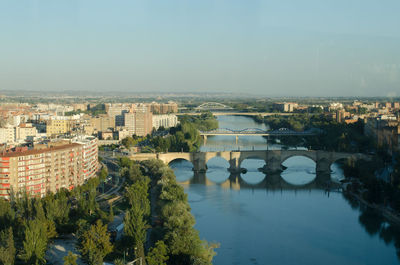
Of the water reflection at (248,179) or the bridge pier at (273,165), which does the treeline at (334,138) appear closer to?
the bridge pier at (273,165)

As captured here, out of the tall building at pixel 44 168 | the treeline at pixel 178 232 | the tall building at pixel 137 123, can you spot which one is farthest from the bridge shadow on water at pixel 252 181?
the tall building at pixel 137 123

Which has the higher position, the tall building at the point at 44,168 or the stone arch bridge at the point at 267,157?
the tall building at the point at 44,168

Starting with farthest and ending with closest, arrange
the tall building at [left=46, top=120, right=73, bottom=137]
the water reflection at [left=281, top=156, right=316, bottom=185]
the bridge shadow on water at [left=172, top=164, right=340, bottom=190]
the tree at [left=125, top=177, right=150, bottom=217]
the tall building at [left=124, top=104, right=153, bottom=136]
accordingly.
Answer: the tall building at [left=124, top=104, right=153, bottom=136]
the tall building at [left=46, top=120, right=73, bottom=137]
the water reflection at [left=281, top=156, right=316, bottom=185]
the bridge shadow on water at [left=172, top=164, right=340, bottom=190]
the tree at [left=125, top=177, right=150, bottom=217]

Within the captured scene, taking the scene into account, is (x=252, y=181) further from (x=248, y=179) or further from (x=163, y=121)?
(x=163, y=121)

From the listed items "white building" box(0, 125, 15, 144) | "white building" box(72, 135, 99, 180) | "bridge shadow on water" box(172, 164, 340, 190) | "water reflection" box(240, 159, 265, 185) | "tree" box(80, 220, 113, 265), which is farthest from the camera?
"white building" box(0, 125, 15, 144)

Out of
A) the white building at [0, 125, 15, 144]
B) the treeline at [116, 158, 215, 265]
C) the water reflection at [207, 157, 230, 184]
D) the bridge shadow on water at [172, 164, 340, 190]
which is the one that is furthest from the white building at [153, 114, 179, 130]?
the treeline at [116, 158, 215, 265]

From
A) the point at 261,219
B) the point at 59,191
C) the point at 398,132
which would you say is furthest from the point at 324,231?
the point at 398,132

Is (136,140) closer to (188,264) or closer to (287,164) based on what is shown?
(287,164)

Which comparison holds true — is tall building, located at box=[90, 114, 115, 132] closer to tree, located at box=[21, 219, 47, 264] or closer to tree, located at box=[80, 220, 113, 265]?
tree, located at box=[80, 220, 113, 265]
